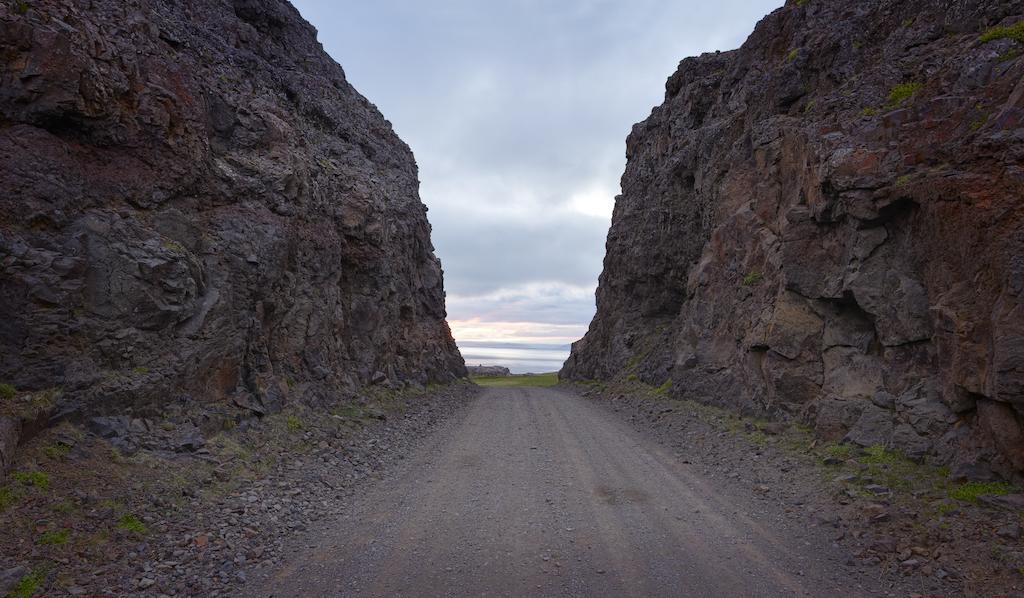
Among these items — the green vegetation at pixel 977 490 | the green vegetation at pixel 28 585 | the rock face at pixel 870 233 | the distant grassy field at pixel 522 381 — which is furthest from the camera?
the distant grassy field at pixel 522 381

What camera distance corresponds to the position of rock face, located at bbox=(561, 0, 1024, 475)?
9.61 meters


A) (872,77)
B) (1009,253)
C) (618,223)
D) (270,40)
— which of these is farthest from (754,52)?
(270,40)

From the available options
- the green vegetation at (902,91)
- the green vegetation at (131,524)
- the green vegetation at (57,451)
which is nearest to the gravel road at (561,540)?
the green vegetation at (131,524)

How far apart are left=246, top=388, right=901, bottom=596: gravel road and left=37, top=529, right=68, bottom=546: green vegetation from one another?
2499 millimetres

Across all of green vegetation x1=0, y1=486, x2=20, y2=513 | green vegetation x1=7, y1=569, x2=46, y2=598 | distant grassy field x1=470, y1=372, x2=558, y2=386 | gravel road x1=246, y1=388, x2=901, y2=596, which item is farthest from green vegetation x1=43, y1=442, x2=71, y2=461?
distant grassy field x1=470, y1=372, x2=558, y2=386

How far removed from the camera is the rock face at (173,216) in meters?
9.48

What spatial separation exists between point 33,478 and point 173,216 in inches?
267

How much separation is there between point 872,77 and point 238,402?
754 inches

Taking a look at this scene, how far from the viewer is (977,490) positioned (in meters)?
8.70

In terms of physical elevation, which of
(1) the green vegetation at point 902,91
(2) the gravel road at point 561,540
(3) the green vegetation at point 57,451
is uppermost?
(1) the green vegetation at point 902,91

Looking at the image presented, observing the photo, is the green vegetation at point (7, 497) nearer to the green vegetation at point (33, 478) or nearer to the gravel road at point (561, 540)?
the green vegetation at point (33, 478)

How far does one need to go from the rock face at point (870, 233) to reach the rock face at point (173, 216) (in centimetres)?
1443

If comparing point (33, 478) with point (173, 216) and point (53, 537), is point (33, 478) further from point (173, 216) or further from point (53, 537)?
point (173, 216)

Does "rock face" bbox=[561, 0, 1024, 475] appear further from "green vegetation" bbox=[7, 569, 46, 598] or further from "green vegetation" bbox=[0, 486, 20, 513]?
"green vegetation" bbox=[0, 486, 20, 513]
